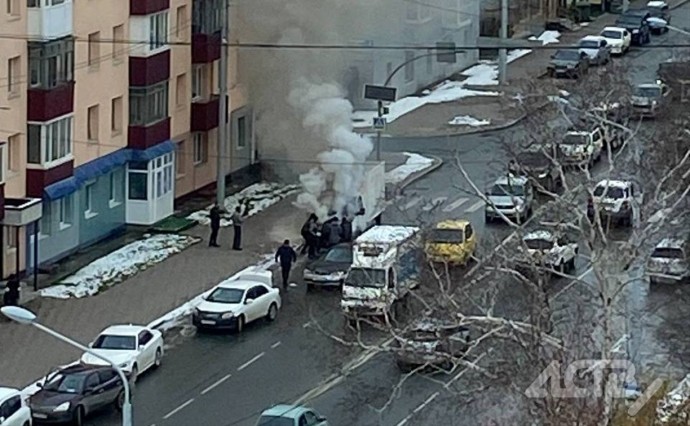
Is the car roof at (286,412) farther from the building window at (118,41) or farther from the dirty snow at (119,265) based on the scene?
the building window at (118,41)

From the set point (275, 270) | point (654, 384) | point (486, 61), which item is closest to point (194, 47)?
point (275, 270)

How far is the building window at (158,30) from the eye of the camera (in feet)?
181

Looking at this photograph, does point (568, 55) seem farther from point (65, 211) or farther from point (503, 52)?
point (65, 211)

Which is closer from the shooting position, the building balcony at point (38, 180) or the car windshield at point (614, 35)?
the building balcony at point (38, 180)

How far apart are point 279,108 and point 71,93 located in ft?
36.3

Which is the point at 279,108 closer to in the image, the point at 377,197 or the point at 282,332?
the point at 377,197

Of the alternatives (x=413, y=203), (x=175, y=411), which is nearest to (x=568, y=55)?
(x=413, y=203)

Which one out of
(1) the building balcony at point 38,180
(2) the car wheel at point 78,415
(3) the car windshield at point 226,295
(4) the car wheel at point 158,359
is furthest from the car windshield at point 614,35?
(2) the car wheel at point 78,415

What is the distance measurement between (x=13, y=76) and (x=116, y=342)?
929 centimetres

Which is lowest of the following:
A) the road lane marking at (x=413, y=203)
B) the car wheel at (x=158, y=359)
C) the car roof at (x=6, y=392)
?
the car wheel at (x=158, y=359)

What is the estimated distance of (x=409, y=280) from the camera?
35062 mm

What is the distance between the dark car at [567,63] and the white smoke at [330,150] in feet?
51.3

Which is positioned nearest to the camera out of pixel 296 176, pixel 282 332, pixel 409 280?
pixel 409 280

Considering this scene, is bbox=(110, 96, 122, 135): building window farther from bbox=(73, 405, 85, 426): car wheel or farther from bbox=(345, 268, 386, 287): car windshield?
bbox=(73, 405, 85, 426): car wheel
